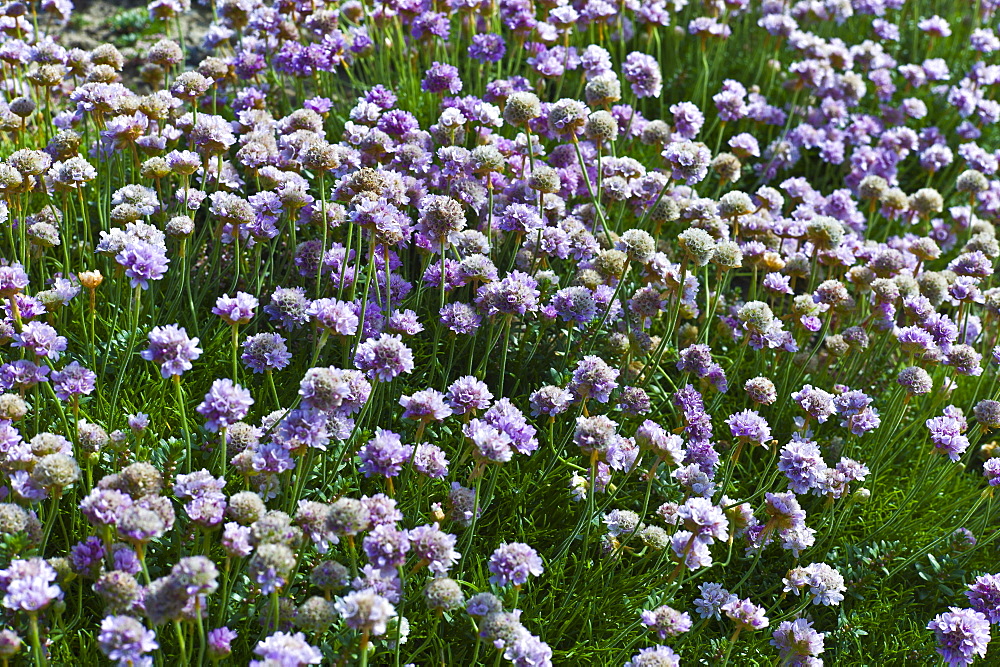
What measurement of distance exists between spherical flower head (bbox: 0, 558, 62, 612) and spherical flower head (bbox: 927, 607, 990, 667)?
95.4 inches

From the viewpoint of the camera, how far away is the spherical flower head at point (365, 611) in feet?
7.11

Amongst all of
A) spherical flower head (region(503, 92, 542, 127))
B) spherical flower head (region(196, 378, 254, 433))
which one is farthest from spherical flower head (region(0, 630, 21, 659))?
spherical flower head (region(503, 92, 542, 127))

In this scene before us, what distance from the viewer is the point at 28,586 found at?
212 cm

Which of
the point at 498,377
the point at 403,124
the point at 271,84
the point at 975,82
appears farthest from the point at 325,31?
the point at 975,82

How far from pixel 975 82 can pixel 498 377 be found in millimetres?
3875

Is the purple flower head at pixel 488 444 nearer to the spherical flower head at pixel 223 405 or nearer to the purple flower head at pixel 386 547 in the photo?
the purple flower head at pixel 386 547

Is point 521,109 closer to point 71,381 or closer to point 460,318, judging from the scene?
point 460,318

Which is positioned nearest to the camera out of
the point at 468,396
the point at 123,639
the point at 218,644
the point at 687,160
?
the point at 123,639

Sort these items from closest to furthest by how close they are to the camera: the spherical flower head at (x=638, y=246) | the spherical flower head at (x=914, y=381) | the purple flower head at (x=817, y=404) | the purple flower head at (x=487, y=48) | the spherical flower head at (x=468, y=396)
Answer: the spherical flower head at (x=468, y=396) < the purple flower head at (x=817, y=404) < the spherical flower head at (x=914, y=381) < the spherical flower head at (x=638, y=246) < the purple flower head at (x=487, y=48)

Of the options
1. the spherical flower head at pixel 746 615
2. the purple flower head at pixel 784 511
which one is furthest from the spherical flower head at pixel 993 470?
the spherical flower head at pixel 746 615

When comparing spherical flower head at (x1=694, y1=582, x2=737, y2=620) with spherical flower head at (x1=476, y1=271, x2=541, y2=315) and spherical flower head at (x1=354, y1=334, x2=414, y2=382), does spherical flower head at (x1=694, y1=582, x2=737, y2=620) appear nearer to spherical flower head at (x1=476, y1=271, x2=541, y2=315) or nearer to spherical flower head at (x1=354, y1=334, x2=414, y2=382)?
spherical flower head at (x1=476, y1=271, x2=541, y2=315)

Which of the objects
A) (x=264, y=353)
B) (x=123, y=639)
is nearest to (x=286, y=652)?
(x=123, y=639)

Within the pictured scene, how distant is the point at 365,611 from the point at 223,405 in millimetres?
651

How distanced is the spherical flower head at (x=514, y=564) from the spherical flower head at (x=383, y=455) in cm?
36
